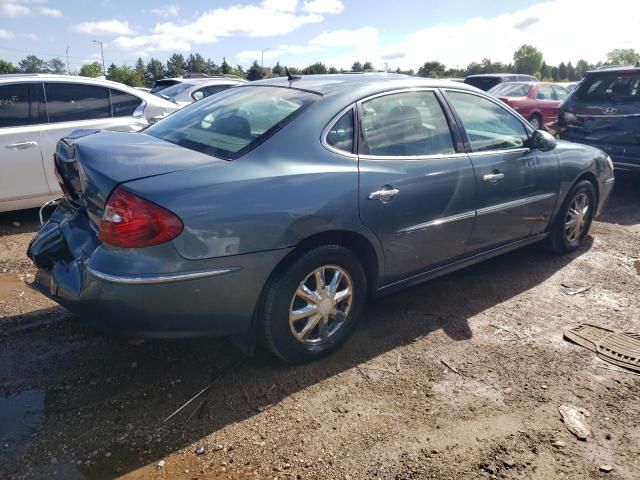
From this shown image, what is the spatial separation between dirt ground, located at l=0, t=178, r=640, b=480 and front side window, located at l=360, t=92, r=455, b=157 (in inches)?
47.6

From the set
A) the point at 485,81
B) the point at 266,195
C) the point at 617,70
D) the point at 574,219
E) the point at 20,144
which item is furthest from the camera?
the point at 485,81

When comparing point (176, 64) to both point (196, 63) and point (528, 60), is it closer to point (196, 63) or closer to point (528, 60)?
point (196, 63)

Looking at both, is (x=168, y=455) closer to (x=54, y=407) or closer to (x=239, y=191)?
(x=54, y=407)

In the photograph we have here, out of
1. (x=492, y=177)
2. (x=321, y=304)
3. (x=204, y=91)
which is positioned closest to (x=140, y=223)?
(x=321, y=304)

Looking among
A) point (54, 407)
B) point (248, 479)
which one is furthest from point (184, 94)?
point (248, 479)

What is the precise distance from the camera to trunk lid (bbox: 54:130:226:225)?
2484 mm

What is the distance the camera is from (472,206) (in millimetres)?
3600

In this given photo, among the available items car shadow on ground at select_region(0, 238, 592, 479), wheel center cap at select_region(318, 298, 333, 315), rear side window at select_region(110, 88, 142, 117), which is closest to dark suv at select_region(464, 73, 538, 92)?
rear side window at select_region(110, 88, 142, 117)

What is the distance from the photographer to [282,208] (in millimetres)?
2611

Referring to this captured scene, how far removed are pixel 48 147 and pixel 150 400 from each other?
147 inches

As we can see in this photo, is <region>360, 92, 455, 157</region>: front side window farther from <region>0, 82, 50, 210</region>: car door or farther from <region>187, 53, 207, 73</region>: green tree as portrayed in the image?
<region>187, 53, 207, 73</region>: green tree

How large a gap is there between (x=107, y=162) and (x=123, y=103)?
3762mm

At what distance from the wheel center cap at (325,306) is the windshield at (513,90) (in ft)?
39.1

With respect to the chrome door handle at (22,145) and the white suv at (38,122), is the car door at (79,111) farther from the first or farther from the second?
the chrome door handle at (22,145)
